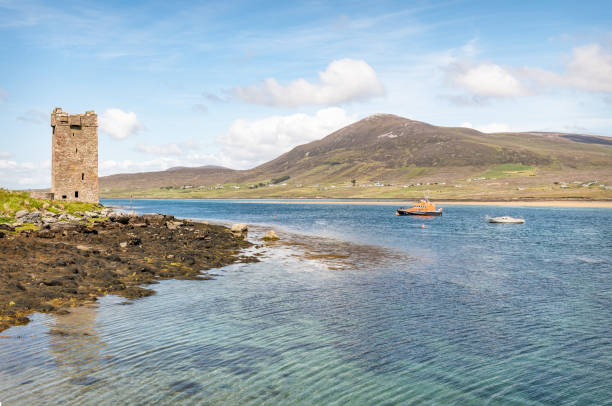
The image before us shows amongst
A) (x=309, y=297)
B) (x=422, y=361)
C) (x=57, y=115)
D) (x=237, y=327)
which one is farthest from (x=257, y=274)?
(x=57, y=115)

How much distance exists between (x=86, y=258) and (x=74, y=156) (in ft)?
124

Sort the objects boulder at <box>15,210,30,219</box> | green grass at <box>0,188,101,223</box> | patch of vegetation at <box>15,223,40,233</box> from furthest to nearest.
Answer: green grass at <box>0,188,101,223</box> < boulder at <box>15,210,30,219</box> < patch of vegetation at <box>15,223,40,233</box>

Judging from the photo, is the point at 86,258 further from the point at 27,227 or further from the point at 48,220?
the point at 48,220

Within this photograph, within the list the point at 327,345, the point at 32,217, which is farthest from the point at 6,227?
the point at 327,345

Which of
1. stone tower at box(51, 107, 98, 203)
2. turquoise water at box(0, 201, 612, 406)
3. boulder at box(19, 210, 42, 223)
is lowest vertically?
turquoise water at box(0, 201, 612, 406)

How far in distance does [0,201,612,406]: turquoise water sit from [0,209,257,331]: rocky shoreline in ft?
5.62

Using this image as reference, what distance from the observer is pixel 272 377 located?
12.9m

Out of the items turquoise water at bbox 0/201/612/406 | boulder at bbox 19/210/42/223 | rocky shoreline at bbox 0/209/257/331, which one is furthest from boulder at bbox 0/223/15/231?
turquoise water at bbox 0/201/612/406

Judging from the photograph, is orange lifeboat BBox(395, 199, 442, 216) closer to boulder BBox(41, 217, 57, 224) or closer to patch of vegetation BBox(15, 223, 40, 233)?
boulder BBox(41, 217, 57, 224)

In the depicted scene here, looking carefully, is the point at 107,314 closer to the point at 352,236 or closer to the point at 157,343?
the point at 157,343

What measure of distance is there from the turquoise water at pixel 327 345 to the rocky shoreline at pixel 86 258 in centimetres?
171

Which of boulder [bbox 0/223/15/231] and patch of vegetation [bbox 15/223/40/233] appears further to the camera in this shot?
patch of vegetation [bbox 15/223/40/233]

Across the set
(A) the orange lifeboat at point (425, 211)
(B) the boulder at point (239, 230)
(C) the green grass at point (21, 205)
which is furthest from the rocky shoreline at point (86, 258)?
(A) the orange lifeboat at point (425, 211)

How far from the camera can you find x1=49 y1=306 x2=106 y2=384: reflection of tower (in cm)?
1245
